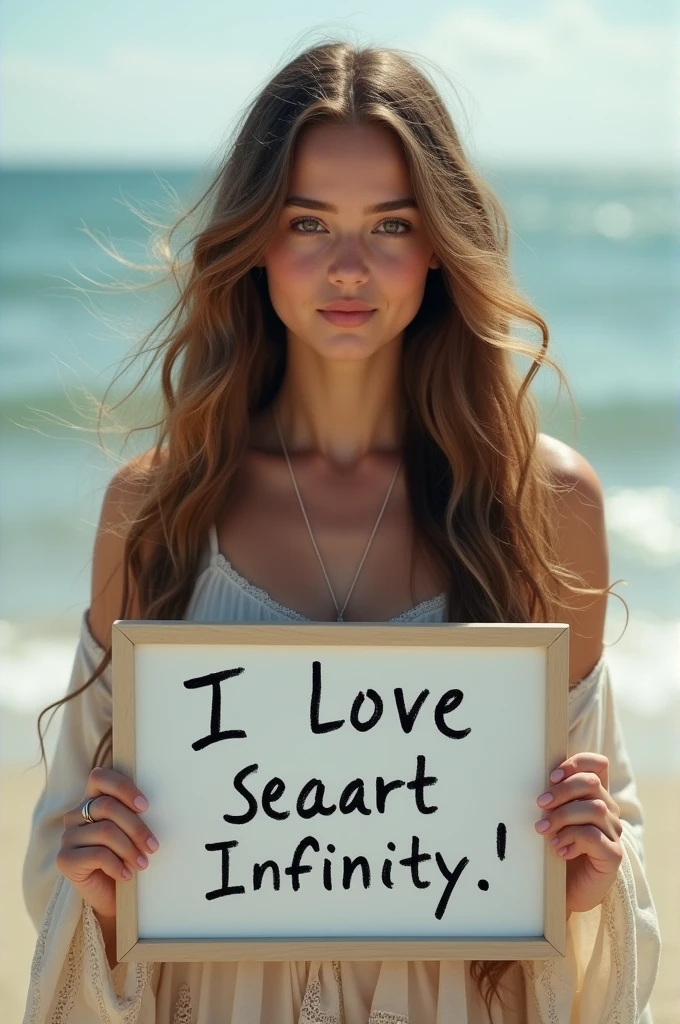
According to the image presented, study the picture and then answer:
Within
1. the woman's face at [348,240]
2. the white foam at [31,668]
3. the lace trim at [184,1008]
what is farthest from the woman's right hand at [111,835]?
the white foam at [31,668]

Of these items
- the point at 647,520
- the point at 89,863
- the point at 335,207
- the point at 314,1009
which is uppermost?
the point at 647,520

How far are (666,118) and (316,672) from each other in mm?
26939

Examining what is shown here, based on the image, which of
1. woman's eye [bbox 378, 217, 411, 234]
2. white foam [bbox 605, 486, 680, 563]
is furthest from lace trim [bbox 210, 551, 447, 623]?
white foam [bbox 605, 486, 680, 563]

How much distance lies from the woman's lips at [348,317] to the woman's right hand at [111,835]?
85 centimetres

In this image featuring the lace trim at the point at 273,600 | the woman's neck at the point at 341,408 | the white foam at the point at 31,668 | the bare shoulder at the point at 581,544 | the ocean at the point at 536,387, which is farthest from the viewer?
the ocean at the point at 536,387

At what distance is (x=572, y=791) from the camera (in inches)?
72.6

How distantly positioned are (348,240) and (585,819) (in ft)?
3.33

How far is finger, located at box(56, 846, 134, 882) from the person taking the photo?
1.85 m

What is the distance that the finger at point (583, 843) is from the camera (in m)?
1.85

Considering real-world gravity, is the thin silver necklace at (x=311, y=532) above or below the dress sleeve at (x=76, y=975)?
above

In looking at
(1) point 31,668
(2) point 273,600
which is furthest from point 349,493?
(1) point 31,668

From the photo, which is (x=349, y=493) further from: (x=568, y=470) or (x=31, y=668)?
(x=31, y=668)

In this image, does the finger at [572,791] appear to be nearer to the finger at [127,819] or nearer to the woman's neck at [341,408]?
the finger at [127,819]

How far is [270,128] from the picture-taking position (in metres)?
2.27
